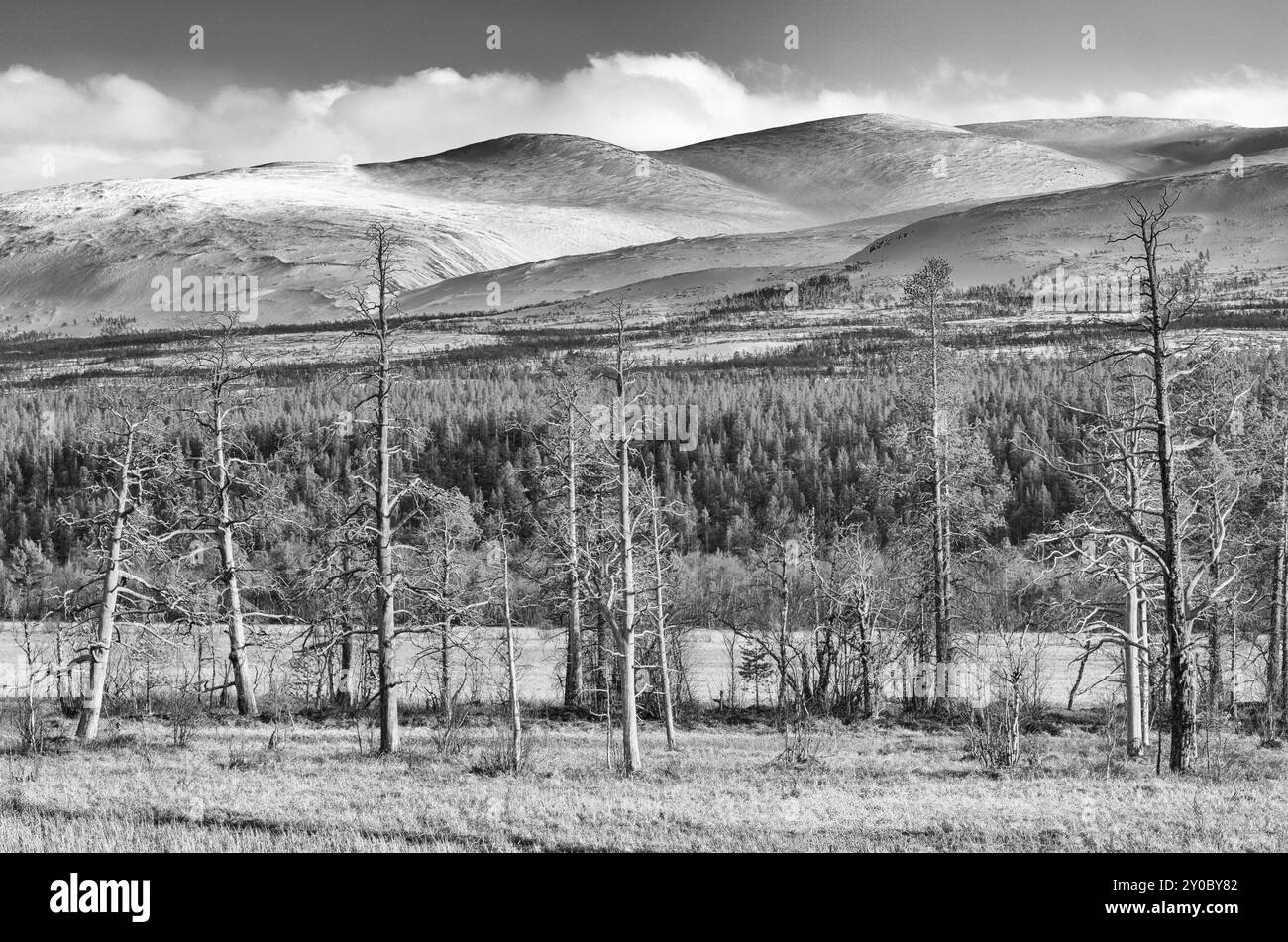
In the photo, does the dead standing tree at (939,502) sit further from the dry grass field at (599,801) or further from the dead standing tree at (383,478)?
the dead standing tree at (383,478)

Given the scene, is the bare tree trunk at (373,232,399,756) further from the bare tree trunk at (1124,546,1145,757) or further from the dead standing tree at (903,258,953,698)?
the bare tree trunk at (1124,546,1145,757)

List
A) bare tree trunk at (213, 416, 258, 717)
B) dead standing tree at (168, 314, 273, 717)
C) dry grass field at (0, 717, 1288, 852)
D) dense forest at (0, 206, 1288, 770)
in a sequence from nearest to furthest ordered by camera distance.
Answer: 1. dry grass field at (0, 717, 1288, 852)
2. dense forest at (0, 206, 1288, 770)
3. dead standing tree at (168, 314, 273, 717)
4. bare tree trunk at (213, 416, 258, 717)

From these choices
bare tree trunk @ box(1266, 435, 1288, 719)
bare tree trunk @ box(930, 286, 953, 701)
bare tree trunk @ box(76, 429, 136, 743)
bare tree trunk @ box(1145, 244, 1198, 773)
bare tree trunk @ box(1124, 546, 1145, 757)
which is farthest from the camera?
bare tree trunk @ box(930, 286, 953, 701)

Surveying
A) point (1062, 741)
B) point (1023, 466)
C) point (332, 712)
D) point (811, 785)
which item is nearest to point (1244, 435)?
point (1062, 741)

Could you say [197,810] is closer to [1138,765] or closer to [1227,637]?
[1138,765]

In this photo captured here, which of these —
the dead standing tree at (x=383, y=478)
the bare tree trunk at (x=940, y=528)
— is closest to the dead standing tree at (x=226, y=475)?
the dead standing tree at (x=383, y=478)

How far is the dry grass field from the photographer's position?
49.6ft

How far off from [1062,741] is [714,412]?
87.6 m

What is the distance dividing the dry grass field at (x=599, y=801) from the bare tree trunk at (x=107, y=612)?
2.77 ft

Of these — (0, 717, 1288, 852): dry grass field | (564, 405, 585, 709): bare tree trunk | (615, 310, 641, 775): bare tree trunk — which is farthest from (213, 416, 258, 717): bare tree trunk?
(615, 310, 641, 775): bare tree trunk

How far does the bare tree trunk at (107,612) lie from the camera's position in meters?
27.0

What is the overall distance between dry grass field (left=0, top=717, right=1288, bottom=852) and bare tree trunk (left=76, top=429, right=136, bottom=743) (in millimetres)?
846

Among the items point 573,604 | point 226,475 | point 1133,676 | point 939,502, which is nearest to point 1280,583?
point 1133,676
